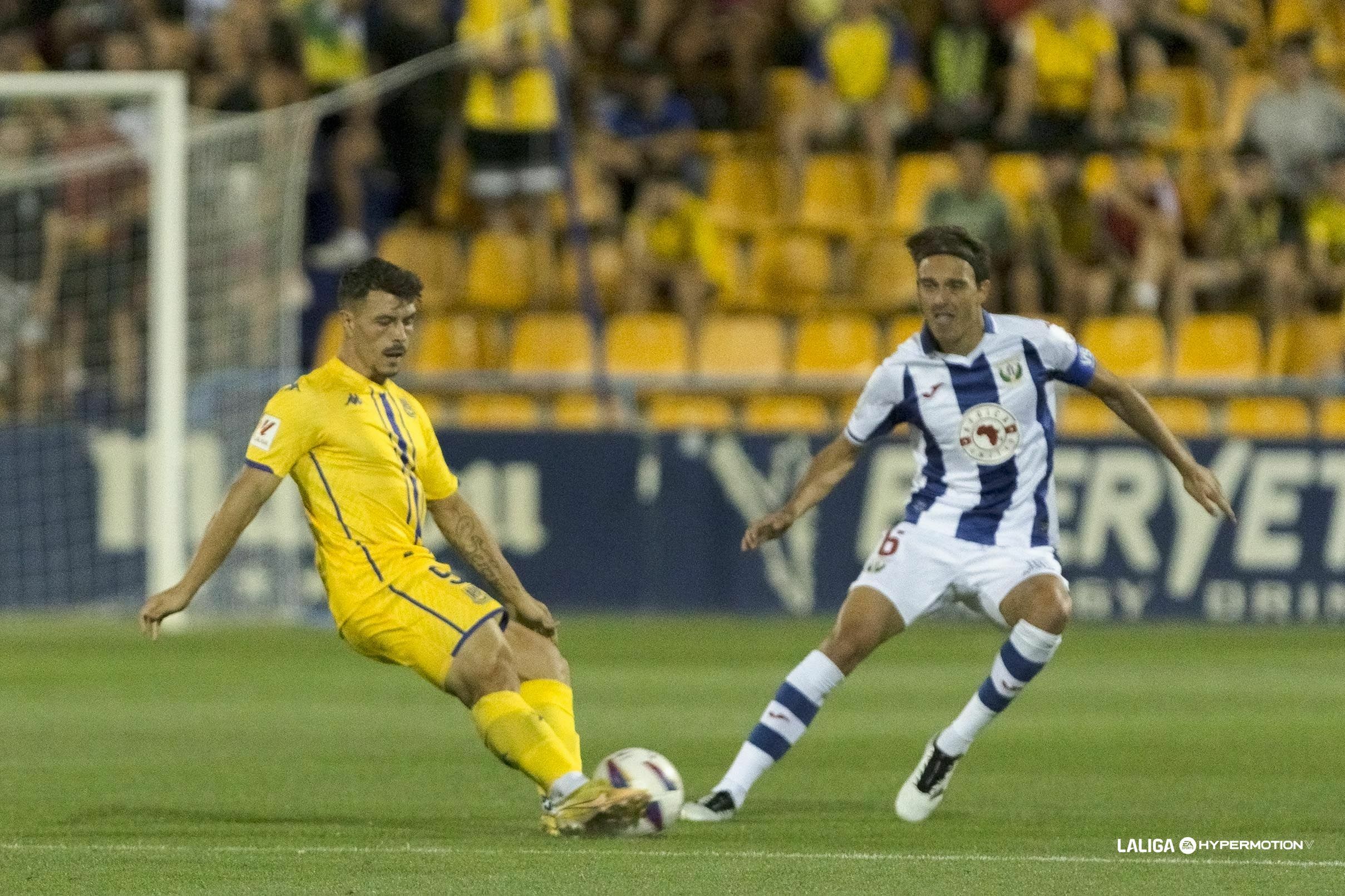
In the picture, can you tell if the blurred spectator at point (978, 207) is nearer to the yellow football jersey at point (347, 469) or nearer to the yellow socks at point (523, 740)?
the yellow football jersey at point (347, 469)

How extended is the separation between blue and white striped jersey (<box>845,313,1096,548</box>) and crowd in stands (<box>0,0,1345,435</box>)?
1035cm

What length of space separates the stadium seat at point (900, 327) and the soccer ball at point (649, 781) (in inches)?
460

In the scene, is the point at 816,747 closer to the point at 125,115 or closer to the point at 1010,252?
the point at 1010,252

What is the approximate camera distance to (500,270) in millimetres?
20734

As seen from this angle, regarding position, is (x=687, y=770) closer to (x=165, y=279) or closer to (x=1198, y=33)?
(x=165, y=279)

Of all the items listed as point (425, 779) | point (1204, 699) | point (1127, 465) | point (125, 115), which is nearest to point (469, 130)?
point (125, 115)

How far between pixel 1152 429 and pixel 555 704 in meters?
2.21

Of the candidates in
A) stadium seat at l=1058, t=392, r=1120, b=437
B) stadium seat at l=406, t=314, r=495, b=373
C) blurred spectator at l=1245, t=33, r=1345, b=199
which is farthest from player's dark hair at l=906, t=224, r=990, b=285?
blurred spectator at l=1245, t=33, r=1345, b=199

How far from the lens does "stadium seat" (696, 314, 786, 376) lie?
19562 millimetres

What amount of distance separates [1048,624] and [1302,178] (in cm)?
1244

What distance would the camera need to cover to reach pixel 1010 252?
18.9 m

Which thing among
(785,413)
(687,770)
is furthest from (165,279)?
(687,770)

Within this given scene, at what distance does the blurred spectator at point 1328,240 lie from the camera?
62.4ft

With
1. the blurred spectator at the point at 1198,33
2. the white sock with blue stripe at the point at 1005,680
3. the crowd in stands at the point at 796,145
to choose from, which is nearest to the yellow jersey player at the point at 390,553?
the white sock with blue stripe at the point at 1005,680
